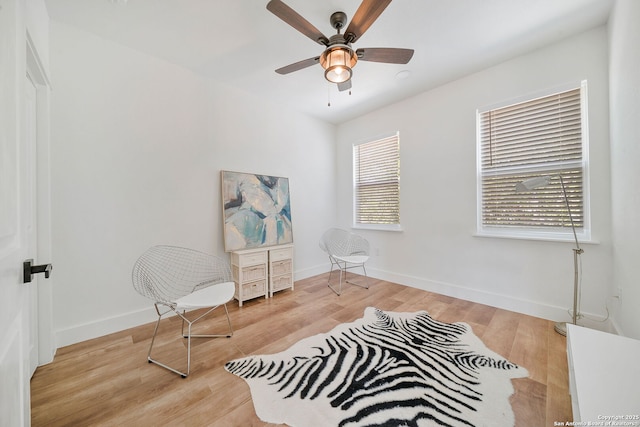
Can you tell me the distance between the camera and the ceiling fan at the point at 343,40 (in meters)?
1.52

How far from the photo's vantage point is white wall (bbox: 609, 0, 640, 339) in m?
1.51

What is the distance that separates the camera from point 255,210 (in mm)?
3291

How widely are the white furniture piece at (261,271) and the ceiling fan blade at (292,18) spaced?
2.36 meters

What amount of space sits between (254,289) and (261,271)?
0.78 feet

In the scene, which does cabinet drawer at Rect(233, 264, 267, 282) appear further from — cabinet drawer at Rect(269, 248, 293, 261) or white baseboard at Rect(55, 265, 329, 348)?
white baseboard at Rect(55, 265, 329, 348)

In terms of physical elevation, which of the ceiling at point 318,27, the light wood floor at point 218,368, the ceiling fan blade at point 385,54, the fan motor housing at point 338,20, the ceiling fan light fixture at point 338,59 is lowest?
the light wood floor at point 218,368

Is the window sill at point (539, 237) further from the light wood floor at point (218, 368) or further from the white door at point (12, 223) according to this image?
Result: the white door at point (12, 223)

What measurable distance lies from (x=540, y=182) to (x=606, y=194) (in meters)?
0.64

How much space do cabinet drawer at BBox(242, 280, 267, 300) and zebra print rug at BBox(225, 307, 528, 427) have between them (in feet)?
3.81

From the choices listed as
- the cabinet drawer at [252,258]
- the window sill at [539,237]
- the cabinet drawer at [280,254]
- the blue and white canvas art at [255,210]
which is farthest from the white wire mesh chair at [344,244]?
the window sill at [539,237]

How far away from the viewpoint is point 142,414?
139 cm

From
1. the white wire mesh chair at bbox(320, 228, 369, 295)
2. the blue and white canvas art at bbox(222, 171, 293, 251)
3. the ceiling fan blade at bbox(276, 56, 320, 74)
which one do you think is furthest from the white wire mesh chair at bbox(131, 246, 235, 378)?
the ceiling fan blade at bbox(276, 56, 320, 74)

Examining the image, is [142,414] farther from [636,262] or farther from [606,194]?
[606,194]

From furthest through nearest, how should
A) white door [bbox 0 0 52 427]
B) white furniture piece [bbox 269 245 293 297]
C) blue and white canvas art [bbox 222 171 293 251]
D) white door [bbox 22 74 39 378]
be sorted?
white furniture piece [bbox 269 245 293 297]
blue and white canvas art [bbox 222 171 293 251]
white door [bbox 22 74 39 378]
white door [bbox 0 0 52 427]
